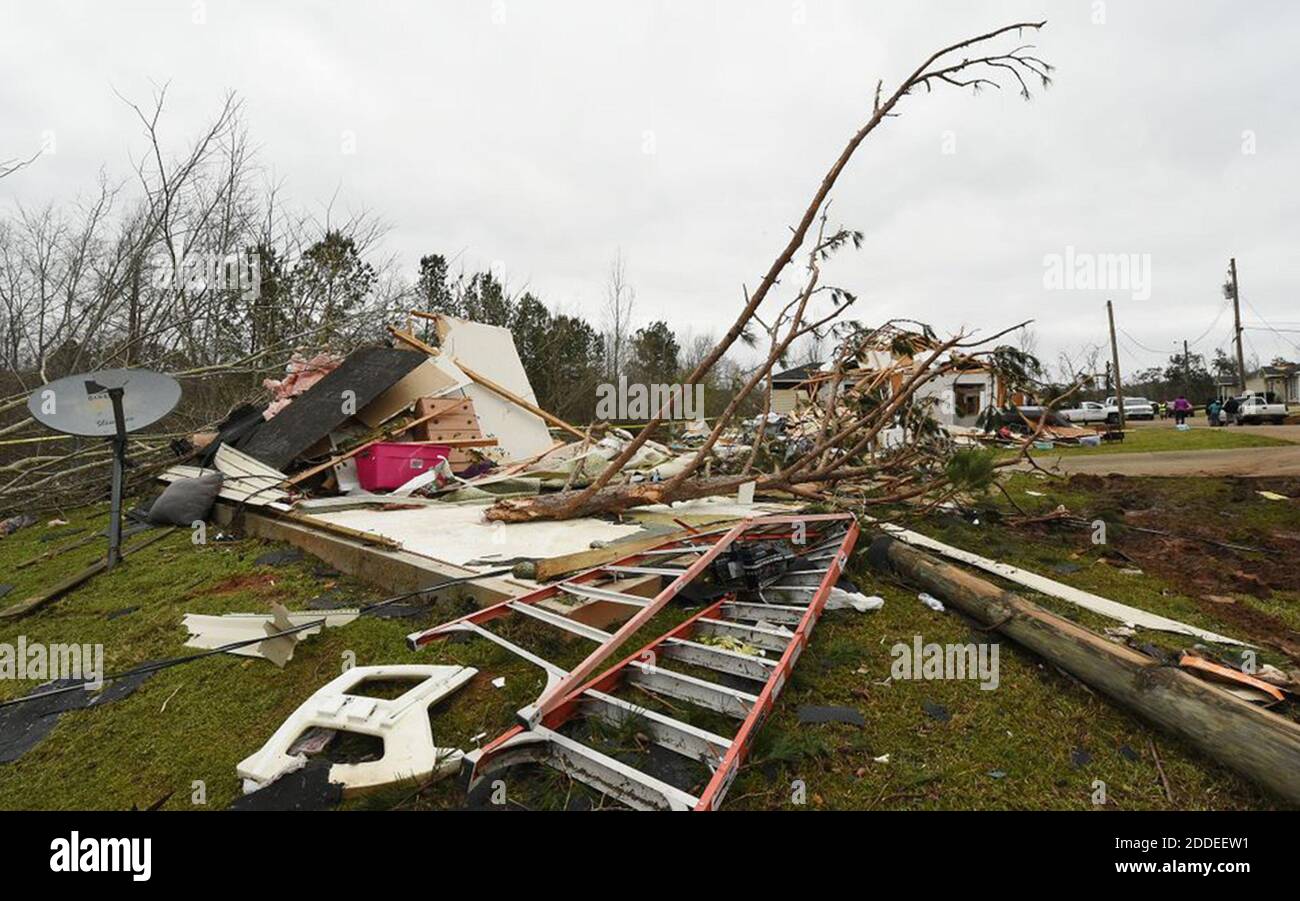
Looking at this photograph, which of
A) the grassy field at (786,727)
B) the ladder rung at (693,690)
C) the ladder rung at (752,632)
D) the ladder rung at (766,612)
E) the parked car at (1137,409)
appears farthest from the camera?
the parked car at (1137,409)

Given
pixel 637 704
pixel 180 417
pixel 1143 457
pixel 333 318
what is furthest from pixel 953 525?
pixel 180 417

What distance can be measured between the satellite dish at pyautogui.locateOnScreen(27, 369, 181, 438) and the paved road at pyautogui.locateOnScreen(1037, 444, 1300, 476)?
1097 cm

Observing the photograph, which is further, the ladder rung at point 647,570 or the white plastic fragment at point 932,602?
the white plastic fragment at point 932,602

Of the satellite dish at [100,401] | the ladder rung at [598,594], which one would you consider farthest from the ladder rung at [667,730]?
the satellite dish at [100,401]

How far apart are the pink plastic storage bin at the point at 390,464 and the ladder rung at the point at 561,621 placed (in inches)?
182

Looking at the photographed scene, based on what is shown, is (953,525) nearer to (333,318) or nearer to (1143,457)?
(1143,457)

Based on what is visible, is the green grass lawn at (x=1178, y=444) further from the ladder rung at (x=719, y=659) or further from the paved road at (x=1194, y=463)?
the ladder rung at (x=719, y=659)

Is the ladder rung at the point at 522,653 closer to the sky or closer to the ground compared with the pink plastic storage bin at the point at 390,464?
closer to the ground

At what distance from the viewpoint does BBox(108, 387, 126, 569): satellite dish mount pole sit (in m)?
4.66

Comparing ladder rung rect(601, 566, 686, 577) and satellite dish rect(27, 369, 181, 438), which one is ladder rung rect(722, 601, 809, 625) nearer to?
ladder rung rect(601, 566, 686, 577)

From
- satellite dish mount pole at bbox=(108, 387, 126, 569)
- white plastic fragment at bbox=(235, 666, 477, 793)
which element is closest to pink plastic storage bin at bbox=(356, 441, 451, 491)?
satellite dish mount pole at bbox=(108, 387, 126, 569)

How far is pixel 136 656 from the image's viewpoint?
305 centimetres

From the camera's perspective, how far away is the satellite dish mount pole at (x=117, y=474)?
4.66 metres

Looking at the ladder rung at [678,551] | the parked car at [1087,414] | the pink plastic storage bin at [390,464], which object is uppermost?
the parked car at [1087,414]
